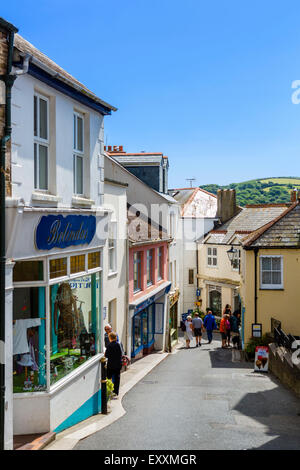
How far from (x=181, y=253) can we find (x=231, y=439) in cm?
3102

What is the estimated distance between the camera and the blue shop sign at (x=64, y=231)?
799cm

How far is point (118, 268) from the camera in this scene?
18047 millimetres

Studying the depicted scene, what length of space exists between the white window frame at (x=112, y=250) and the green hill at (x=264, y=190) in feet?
192

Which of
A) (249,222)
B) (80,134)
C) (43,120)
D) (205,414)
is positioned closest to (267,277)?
(205,414)

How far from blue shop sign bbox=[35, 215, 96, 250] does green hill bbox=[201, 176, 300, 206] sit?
65.9 metres

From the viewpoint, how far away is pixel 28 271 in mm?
7945

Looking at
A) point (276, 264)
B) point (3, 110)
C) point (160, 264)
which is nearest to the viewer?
point (3, 110)

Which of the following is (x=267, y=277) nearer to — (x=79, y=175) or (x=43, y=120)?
(x=79, y=175)

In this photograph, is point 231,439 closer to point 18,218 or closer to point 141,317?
point 18,218

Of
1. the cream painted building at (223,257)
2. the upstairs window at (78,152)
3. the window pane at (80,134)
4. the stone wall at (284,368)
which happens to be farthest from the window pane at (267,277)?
the window pane at (80,134)

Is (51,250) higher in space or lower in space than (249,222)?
lower

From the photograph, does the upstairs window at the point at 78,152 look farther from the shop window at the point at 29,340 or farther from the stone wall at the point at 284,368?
the stone wall at the point at 284,368

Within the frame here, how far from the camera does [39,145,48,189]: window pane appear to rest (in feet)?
27.7

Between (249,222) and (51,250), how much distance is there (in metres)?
27.1
